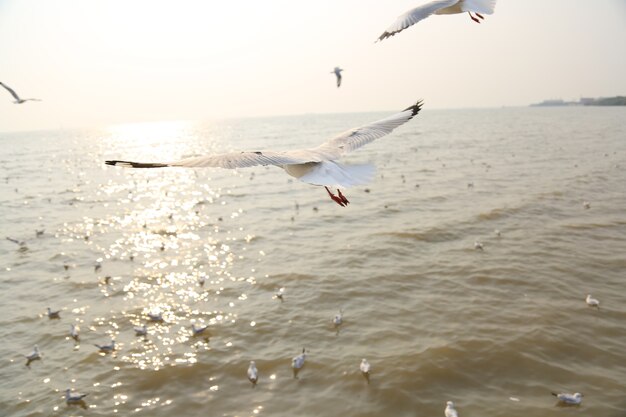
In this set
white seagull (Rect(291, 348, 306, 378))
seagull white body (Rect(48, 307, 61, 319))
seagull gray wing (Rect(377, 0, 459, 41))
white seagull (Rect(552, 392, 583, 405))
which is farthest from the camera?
seagull white body (Rect(48, 307, 61, 319))

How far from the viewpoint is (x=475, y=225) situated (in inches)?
676

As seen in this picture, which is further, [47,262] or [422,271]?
[47,262]

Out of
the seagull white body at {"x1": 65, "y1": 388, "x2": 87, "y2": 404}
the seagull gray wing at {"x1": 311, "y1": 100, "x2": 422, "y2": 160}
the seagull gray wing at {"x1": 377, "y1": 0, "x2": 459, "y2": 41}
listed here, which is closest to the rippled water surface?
the seagull white body at {"x1": 65, "y1": 388, "x2": 87, "y2": 404}

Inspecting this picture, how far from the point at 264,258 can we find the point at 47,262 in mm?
8472

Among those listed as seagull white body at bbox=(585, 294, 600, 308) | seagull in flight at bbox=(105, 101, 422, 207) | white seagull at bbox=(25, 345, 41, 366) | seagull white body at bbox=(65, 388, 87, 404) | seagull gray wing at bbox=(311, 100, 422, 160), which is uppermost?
seagull gray wing at bbox=(311, 100, 422, 160)

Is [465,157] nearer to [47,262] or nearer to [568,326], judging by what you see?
[568,326]

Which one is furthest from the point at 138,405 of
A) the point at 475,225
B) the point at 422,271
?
the point at 475,225

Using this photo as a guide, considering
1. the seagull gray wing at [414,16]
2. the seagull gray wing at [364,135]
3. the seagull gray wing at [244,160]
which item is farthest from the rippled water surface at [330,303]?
the seagull gray wing at [414,16]

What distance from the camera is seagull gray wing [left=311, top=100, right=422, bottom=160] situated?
20.0 feet

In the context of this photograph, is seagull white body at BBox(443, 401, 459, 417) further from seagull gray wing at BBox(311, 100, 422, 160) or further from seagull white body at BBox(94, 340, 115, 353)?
seagull white body at BBox(94, 340, 115, 353)

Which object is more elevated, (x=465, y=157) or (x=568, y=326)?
(x=465, y=157)

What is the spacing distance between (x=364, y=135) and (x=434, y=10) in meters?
2.02

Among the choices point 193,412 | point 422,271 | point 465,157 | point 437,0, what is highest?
point 437,0

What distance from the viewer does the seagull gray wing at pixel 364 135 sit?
6.09 m
